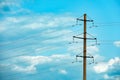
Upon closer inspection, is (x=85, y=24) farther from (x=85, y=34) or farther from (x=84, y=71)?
(x=84, y=71)

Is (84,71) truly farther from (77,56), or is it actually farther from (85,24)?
(85,24)

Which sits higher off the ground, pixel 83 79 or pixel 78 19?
pixel 78 19

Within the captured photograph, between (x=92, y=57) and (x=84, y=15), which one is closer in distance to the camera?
(x=92, y=57)

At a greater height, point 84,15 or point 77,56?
point 84,15

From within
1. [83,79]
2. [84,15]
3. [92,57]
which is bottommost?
[83,79]

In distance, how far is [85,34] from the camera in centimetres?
7438

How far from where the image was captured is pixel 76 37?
7269cm

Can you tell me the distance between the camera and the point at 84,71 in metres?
75.0

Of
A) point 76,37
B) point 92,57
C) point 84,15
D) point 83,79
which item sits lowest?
point 83,79

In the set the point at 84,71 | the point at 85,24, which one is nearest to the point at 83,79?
the point at 84,71

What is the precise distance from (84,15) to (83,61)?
11.0m

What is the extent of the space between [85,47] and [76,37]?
342 cm

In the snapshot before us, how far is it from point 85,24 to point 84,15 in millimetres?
2568

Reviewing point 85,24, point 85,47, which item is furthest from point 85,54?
point 85,24
